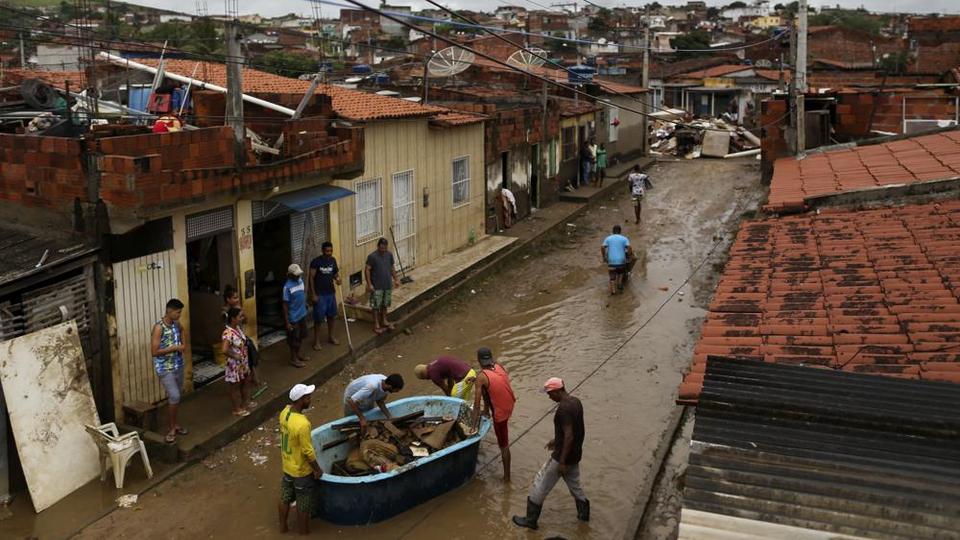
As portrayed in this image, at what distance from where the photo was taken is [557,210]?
2475cm

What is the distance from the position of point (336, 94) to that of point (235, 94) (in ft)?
18.8

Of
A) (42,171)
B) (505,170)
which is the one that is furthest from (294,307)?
(505,170)

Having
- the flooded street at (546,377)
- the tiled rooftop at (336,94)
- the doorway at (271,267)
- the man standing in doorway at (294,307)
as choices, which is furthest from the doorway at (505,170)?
the man standing in doorway at (294,307)

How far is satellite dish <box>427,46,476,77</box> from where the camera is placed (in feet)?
72.7

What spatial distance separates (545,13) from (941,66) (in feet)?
207

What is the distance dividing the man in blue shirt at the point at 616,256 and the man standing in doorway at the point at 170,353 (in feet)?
30.5

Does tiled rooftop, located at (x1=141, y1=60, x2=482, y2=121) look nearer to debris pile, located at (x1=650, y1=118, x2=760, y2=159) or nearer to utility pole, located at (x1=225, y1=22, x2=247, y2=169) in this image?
utility pole, located at (x1=225, y1=22, x2=247, y2=169)

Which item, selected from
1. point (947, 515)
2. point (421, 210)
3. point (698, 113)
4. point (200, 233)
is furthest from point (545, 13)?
point (947, 515)

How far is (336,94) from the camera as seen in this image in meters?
17.6

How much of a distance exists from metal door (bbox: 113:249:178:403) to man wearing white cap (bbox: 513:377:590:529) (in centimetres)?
501

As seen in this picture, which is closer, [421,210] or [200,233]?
[200,233]

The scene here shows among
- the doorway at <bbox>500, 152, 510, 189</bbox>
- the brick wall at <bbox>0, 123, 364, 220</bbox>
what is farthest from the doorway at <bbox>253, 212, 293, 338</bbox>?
the doorway at <bbox>500, 152, 510, 189</bbox>

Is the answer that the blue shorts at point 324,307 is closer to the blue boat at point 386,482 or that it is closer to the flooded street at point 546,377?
the flooded street at point 546,377

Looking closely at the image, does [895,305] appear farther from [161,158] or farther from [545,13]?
[545,13]
